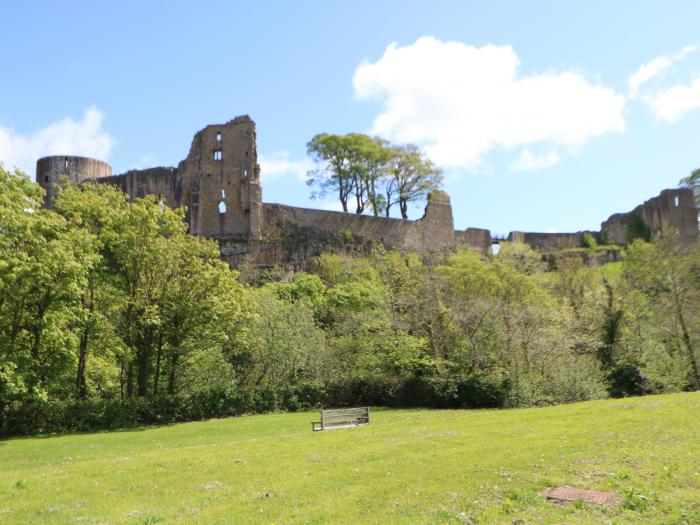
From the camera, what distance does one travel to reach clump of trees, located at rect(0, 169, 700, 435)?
842 inches

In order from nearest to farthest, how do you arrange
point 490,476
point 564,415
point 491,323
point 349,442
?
point 490,476
point 349,442
point 564,415
point 491,323

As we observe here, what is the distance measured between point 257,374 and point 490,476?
2196cm

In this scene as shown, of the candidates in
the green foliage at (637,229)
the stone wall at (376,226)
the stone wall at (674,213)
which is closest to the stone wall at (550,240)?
the green foliage at (637,229)

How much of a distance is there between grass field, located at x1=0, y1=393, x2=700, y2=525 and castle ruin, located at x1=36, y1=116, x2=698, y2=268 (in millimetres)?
35086

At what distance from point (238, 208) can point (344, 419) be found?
36274 millimetres

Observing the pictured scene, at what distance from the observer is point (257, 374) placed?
31031 millimetres

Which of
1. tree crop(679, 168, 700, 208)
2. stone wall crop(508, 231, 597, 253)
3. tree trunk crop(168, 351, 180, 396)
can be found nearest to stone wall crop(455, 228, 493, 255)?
stone wall crop(508, 231, 597, 253)

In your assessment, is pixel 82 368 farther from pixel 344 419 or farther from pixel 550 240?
pixel 550 240

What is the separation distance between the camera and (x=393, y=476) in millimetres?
10883

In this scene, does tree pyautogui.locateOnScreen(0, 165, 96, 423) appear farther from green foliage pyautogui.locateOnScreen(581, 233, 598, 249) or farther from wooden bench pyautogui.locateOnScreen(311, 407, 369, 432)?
green foliage pyautogui.locateOnScreen(581, 233, 598, 249)

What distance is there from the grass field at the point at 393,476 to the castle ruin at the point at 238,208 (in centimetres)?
3509

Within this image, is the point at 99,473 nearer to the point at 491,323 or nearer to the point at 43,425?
the point at 43,425

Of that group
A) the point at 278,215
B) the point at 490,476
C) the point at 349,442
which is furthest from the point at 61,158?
the point at 490,476

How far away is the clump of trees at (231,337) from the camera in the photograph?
70.2 ft
